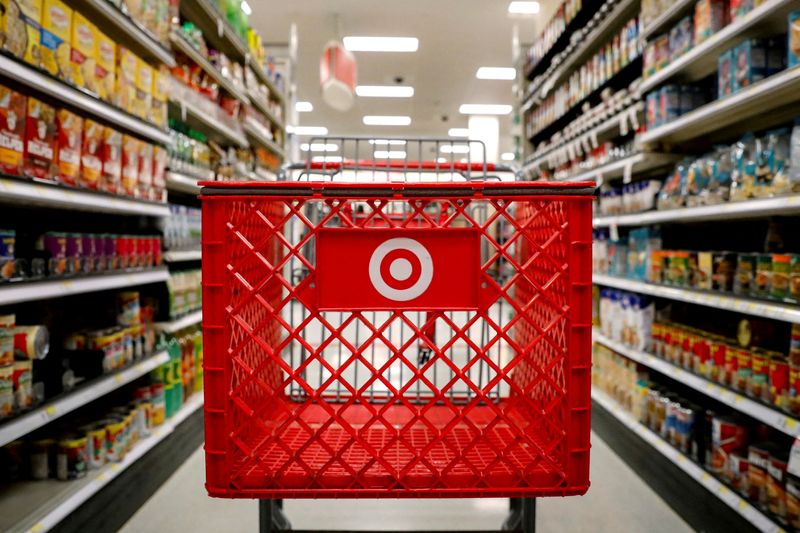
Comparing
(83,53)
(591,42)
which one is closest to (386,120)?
(591,42)

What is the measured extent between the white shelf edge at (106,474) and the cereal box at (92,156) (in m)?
1.08

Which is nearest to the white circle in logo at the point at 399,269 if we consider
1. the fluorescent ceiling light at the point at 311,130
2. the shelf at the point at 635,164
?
the shelf at the point at 635,164

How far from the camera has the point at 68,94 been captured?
6.59 ft

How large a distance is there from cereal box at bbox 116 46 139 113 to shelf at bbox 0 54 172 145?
0.20 ft

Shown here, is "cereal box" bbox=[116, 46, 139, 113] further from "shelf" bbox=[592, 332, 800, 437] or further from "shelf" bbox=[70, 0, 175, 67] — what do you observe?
"shelf" bbox=[592, 332, 800, 437]

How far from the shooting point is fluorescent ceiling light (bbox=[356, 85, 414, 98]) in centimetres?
1148

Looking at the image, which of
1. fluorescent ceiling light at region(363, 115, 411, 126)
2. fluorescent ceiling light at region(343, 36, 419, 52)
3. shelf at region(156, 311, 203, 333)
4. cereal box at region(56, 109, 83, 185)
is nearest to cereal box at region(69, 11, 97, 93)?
cereal box at region(56, 109, 83, 185)

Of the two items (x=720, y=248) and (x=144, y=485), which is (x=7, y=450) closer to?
(x=144, y=485)

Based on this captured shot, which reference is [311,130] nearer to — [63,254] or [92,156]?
[92,156]

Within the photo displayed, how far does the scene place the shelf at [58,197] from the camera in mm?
1686

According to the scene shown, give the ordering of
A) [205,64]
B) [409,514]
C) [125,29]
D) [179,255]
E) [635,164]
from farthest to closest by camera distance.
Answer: [205,64] → [635,164] → [179,255] → [125,29] → [409,514]

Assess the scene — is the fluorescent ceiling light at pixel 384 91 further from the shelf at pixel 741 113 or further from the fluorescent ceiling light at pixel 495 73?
the shelf at pixel 741 113

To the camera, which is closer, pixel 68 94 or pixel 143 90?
pixel 68 94

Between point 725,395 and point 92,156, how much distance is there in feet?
8.33
